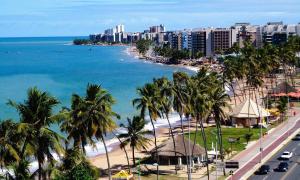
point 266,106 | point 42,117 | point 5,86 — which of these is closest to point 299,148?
point 266,106

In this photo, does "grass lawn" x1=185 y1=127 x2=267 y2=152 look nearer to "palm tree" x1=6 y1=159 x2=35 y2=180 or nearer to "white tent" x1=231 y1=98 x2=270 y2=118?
"white tent" x1=231 y1=98 x2=270 y2=118

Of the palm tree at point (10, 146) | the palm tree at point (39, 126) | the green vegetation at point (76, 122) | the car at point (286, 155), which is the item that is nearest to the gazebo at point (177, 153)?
the green vegetation at point (76, 122)

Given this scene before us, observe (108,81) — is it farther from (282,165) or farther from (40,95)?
(40,95)

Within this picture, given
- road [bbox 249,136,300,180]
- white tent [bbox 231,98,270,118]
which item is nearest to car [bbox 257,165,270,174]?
road [bbox 249,136,300,180]

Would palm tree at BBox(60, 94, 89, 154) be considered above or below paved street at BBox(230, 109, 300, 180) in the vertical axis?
above

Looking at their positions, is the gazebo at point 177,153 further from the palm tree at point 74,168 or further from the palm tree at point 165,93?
the palm tree at point 74,168
